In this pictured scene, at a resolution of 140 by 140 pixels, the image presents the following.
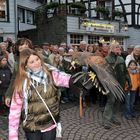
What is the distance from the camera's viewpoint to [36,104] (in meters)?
3.63

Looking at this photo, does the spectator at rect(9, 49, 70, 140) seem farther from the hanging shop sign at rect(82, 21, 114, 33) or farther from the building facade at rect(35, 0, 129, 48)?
the hanging shop sign at rect(82, 21, 114, 33)

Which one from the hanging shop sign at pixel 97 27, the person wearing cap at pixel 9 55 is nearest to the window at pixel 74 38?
the hanging shop sign at pixel 97 27

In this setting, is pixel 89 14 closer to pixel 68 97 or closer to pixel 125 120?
pixel 68 97

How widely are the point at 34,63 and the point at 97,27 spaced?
21.4 m

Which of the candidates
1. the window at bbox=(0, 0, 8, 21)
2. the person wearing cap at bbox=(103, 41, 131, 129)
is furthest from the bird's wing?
the window at bbox=(0, 0, 8, 21)

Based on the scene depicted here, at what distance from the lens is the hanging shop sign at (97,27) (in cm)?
2397

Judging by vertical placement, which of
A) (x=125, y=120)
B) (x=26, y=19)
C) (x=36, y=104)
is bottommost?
(x=125, y=120)

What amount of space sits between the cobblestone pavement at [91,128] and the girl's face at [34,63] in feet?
10.4

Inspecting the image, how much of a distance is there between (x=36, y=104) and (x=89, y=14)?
22.4m

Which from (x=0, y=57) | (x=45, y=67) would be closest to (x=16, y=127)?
(x=45, y=67)

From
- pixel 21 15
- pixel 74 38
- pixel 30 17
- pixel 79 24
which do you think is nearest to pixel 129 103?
pixel 79 24

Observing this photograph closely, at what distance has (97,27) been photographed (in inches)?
971

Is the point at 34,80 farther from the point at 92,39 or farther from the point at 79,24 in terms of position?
the point at 92,39

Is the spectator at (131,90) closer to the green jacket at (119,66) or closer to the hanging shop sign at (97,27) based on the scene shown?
the green jacket at (119,66)
